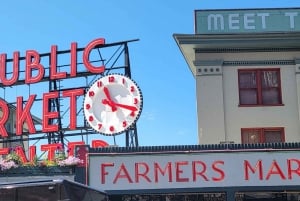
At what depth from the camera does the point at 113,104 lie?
28.8 meters

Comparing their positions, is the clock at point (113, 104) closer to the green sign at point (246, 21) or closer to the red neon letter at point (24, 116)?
the red neon letter at point (24, 116)

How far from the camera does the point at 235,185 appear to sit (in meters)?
21.1

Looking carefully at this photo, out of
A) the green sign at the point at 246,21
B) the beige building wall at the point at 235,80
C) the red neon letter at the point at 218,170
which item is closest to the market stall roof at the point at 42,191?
the red neon letter at the point at 218,170

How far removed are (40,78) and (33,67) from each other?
795mm

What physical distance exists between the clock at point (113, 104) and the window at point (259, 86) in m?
5.06

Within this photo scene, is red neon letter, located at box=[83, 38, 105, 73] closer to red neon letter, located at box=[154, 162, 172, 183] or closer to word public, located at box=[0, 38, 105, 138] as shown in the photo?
word public, located at box=[0, 38, 105, 138]

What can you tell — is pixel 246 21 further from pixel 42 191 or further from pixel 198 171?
pixel 42 191

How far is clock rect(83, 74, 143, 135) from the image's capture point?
28219mm

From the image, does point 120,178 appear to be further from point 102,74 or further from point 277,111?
point 102,74

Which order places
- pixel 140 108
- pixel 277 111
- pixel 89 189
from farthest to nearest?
pixel 140 108 → pixel 277 111 → pixel 89 189

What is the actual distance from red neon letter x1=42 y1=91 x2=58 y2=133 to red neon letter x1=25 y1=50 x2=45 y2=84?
1948 mm

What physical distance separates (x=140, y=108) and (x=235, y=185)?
8.41 metres

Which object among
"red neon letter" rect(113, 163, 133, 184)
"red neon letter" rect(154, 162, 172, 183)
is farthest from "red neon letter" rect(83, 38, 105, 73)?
"red neon letter" rect(154, 162, 172, 183)

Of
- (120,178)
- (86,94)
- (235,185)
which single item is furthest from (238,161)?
(86,94)
